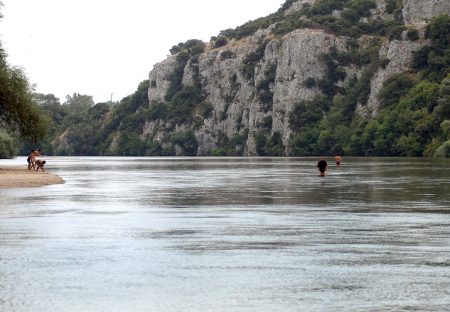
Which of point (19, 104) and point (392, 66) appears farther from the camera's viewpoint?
point (392, 66)

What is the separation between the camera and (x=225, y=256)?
1645 centimetres

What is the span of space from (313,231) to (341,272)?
6.56 meters

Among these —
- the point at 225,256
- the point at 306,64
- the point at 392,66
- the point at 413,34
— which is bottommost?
the point at 225,256

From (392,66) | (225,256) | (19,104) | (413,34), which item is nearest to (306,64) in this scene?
(392,66)

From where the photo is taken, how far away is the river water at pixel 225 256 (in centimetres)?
1222

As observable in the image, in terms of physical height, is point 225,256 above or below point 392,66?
below

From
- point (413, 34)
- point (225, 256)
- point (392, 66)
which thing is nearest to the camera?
point (225, 256)

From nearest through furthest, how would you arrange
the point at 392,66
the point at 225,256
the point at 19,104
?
the point at 225,256 → the point at 19,104 → the point at 392,66

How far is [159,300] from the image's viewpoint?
1214 centimetres

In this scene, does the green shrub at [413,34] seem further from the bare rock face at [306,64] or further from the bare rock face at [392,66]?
the bare rock face at [306,64]

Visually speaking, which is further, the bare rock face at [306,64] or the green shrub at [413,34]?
the bare rock face at [306,64]

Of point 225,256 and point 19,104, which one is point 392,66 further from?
point 225,256

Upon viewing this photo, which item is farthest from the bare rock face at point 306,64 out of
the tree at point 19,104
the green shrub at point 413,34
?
the tree at point 19,104

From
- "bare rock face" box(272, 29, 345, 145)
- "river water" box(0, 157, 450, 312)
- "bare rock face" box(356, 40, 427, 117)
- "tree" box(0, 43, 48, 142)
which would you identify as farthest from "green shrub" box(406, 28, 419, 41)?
"river water" box(0, 157, 450, 312)
